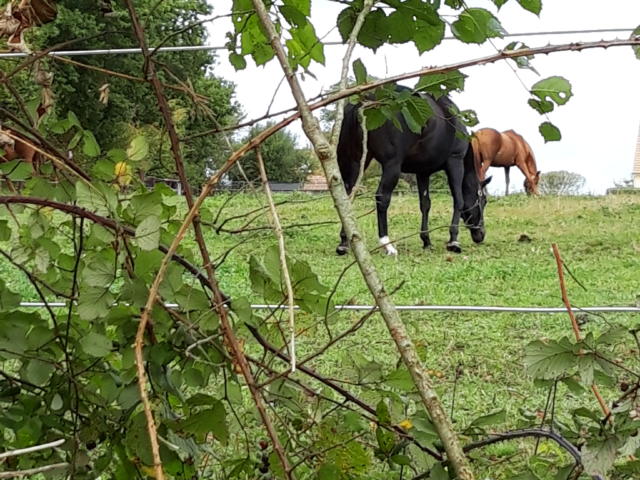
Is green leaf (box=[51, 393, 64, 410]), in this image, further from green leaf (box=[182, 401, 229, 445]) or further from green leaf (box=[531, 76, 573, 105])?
green leaf (box=[531, 76, 573, 105])

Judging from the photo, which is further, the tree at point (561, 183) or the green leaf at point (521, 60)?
the tree at point (561, 183)

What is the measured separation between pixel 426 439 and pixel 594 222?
21.1 ft

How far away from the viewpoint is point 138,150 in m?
0.70

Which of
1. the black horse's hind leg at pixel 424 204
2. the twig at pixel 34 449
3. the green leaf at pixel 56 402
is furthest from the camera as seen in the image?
the black horse's hind leg at pixel 424 204

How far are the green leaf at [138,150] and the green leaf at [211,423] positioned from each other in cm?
23

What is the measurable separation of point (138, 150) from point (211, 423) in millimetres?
252

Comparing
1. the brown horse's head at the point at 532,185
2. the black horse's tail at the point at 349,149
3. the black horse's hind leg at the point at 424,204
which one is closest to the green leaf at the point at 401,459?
the black horse's tail at the point at 349,149

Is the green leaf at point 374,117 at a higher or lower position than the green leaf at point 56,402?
higher

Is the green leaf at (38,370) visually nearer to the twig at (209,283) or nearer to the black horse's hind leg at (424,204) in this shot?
the twig at (209,283)

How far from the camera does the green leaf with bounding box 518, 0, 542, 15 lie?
1.81 feet

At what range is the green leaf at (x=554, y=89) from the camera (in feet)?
1.81

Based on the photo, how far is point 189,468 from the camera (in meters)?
0.64

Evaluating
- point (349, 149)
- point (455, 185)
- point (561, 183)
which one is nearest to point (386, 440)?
point (349, 149)

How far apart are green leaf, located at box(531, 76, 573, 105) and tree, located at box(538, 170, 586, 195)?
31.5 feet
